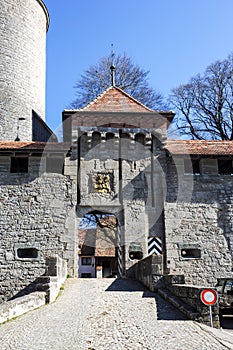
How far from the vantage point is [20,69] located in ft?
61.4

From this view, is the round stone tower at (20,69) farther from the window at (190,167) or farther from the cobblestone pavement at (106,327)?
the cobblestone pavement at (106,327)

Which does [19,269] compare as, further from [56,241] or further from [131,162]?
[131,162]

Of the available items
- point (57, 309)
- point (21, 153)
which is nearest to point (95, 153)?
point (21, 153)

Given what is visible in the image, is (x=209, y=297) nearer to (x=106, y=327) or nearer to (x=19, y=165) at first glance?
(x=106, y=327)

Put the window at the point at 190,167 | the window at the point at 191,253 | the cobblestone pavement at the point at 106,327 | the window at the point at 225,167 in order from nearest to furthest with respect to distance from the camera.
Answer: the cobblestone pavement at the point at 106,327 < the window at the point at 191,253 < the window at the point at 190,167 < the window at the point at 225,167

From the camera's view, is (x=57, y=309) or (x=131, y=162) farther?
(x=131, y=162)

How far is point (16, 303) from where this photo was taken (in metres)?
7.84

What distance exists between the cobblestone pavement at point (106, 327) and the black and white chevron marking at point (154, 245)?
146 inches

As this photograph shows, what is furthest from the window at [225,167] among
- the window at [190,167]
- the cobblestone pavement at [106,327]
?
the cobblestone pavement at [106,327]

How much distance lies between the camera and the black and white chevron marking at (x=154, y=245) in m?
13.9

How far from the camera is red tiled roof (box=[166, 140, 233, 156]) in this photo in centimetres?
1457

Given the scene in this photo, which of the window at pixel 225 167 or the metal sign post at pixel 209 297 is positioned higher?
the window at pixel 225 167

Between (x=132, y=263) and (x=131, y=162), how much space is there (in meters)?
3.63

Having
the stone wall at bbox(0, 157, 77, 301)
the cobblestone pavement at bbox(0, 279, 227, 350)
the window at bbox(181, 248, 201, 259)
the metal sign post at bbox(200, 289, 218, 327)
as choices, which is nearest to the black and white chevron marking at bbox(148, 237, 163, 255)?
the window at bbox(181, 248, 201, 259)
